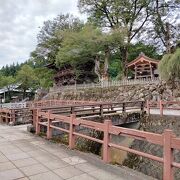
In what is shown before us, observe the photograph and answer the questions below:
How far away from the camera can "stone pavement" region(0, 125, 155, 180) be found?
467cm

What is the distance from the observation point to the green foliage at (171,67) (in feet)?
51.4

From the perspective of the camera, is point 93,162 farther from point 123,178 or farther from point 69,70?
point 69,70

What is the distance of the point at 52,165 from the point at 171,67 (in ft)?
41.3

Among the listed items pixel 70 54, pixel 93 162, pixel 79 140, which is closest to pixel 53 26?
pixel 70 54

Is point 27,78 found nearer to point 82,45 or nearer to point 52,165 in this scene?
point 82,45

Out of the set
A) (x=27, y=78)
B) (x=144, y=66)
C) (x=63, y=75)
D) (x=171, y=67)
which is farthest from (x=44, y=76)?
(x=171, y=67)

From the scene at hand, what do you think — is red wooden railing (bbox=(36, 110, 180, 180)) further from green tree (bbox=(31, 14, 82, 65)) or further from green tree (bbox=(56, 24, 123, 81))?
green tree (bbox=(31, 14, 82, 65))

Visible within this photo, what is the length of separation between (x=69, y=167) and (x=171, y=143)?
221 cm

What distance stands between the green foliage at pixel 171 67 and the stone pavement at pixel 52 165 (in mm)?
10993

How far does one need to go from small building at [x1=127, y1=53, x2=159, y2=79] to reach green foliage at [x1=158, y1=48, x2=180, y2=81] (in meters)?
12.3

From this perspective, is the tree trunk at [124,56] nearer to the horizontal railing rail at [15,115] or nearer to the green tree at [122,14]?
the green tree at [122,14]

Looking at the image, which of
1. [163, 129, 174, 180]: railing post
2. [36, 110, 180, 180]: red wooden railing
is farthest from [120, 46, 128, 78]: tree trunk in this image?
[163, 129, 174, 180]: railing post

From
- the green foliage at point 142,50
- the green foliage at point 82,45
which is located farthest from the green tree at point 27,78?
the green foliage at point 142,50

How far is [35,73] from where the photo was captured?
50.3m
